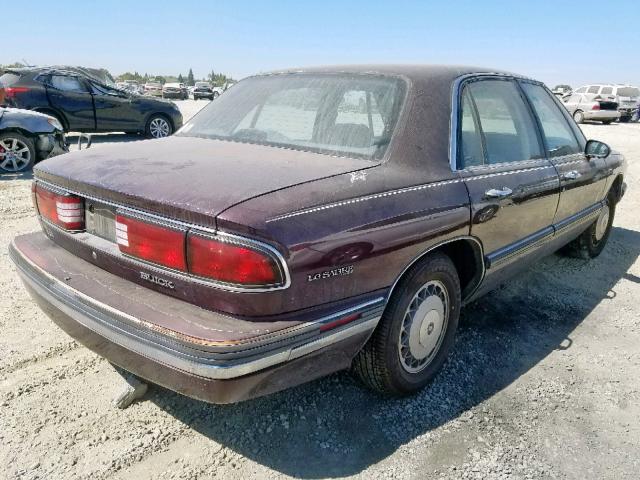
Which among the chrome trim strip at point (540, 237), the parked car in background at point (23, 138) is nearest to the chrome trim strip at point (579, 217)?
the chrome trim strip at point (540, 237)

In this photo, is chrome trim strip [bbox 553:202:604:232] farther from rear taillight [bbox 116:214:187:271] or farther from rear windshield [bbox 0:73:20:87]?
rear windshield [bbox 0:73:20:87]

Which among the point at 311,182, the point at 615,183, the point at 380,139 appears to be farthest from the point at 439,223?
the point at 615,183

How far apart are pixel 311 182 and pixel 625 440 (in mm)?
1930

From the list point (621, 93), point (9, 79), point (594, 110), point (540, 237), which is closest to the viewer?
point (540, 237)

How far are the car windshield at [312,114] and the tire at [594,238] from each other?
3.05 m

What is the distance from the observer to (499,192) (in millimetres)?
2770

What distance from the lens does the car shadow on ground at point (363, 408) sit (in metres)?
2.23

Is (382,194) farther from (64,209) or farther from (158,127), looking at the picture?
(158,127)

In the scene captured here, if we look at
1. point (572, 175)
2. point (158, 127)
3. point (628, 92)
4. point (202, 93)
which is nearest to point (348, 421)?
point (572, 175)

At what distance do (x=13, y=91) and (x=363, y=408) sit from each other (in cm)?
1092

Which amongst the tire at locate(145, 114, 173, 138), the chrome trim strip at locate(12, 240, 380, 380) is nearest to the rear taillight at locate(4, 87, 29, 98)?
the tire at locate(145, 114, 173, 138)

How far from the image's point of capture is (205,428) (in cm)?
234

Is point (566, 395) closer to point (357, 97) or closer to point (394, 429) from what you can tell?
point (394, 429)

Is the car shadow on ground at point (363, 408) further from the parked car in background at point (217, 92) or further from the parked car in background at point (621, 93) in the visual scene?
the parked car in background at point (621, 93)
